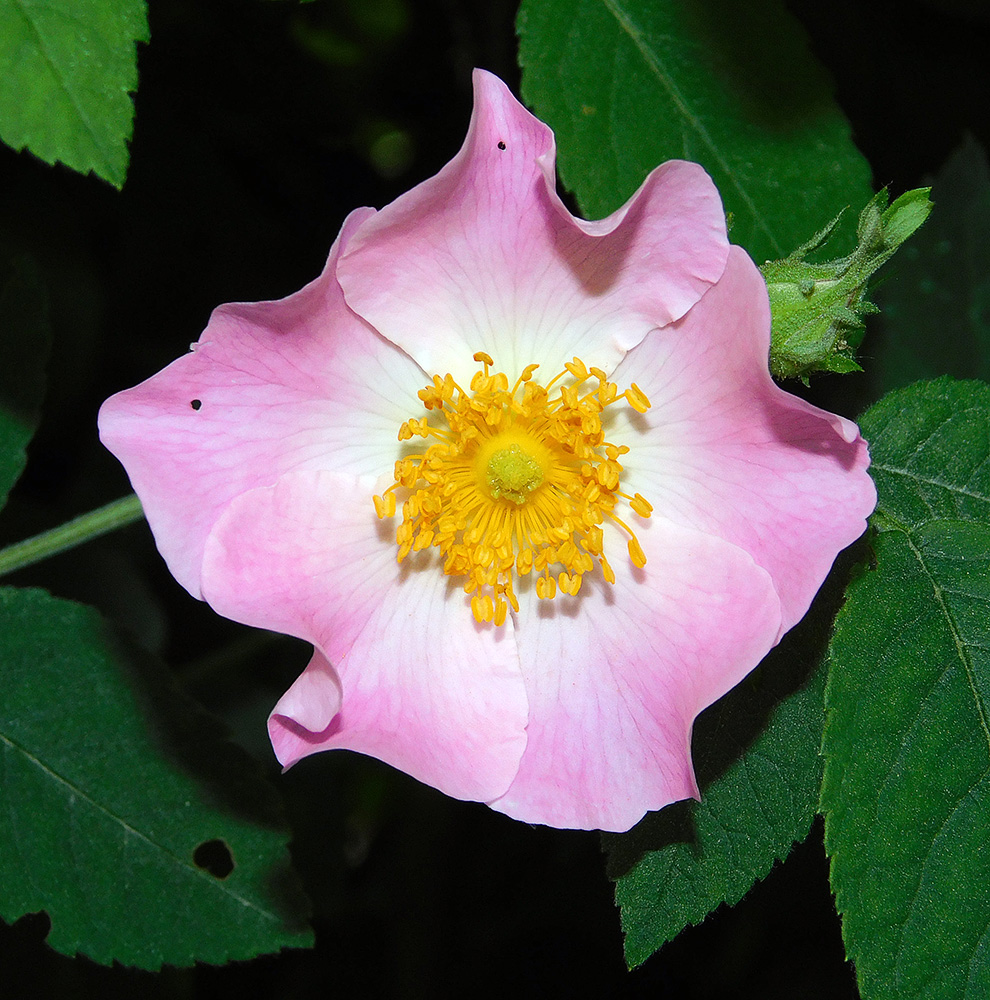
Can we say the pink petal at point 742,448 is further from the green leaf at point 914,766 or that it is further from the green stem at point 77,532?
the green stem at point 77,532

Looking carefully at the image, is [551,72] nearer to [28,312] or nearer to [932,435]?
[932,435]

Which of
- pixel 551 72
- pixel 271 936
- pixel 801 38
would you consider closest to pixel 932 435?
pixel 801 38

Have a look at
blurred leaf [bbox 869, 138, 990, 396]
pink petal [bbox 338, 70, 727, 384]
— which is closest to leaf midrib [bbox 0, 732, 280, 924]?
pink petal [bbox 338, 70, 727, 384]

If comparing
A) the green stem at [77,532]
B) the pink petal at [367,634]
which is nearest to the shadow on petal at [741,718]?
the pink petal at [367,634]

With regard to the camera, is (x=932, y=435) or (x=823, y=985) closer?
(x=932, y=435)

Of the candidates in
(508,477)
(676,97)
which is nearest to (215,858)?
(508,477)

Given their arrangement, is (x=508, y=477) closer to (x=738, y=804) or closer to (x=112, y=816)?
(x=738, y=804)

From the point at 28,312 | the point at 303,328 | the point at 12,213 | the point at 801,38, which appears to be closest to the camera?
the point at 303,328
